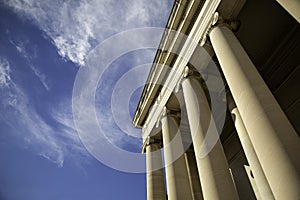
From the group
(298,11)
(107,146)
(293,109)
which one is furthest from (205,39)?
(107,146)

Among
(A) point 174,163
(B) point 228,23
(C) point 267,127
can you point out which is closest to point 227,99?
(B) point 228,23

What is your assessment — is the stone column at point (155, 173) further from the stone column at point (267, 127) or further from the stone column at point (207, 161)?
the stone column at point (267, 127)

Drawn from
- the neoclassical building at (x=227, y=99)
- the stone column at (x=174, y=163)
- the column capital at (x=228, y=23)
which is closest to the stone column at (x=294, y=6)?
the neoclassical building at (x=227, y=99)

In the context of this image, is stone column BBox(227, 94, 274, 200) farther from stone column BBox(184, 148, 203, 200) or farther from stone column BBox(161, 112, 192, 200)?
stone column BBox(184, 148, 203, 200)

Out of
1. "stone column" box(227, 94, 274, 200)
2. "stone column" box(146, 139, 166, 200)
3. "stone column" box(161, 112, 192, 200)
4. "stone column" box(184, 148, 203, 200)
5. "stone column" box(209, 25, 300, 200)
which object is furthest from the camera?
"stone column" box(184, 148, 203, 200)

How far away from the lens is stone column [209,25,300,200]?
2561 centimetres

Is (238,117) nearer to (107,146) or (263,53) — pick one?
(263,53)

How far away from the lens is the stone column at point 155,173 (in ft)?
231

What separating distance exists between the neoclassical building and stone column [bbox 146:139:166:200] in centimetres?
34

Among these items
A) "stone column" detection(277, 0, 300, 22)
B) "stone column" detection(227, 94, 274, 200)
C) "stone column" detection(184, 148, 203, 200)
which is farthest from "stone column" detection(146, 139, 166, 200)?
"stone column" detection(277, 0, 300, 22)

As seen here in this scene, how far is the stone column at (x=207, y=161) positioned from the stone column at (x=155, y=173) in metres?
29.5

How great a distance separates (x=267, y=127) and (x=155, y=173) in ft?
170

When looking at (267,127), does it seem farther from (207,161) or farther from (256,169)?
(256,169)

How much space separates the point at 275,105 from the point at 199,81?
3133cm
